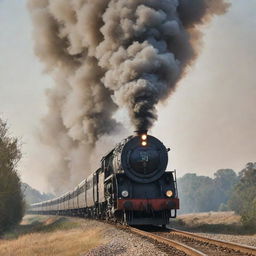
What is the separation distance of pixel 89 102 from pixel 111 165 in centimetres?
1397

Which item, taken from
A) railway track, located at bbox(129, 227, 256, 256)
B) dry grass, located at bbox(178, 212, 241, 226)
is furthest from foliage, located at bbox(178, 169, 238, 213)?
railway track, located at bbox(129, 227, 256, 256)

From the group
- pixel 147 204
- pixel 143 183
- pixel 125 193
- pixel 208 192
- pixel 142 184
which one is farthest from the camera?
pixel 208 192

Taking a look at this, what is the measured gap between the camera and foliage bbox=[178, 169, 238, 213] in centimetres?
13612

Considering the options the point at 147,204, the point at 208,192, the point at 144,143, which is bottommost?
the point at 147,204

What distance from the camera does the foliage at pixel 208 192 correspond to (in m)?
136

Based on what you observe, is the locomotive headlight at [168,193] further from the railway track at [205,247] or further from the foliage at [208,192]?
the foliage at [208,192]

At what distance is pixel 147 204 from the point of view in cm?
1491

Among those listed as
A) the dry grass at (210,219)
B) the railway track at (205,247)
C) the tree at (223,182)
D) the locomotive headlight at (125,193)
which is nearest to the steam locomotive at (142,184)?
the locomotive headlight at (125,193)

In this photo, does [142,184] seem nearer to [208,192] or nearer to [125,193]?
[125,193]

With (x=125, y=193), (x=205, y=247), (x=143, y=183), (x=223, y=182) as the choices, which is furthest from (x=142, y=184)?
(x=223, y=182)

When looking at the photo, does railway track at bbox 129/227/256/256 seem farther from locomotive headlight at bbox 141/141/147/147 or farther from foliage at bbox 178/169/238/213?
foliage at bbox 178/169/238/213

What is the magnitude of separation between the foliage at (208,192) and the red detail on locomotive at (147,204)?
376ft

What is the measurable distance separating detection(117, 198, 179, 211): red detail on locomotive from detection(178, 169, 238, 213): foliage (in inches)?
4509

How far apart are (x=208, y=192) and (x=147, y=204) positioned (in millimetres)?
127633
